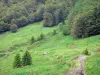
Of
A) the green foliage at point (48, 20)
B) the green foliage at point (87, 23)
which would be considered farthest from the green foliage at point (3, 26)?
the green foliage at point (87, 23)

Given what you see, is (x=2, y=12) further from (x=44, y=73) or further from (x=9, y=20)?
(x=44, y=73)

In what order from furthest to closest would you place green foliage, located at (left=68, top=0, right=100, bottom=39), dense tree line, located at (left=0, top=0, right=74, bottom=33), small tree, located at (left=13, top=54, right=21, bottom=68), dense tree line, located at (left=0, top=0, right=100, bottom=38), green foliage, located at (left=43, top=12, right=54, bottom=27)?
dense tree line, located at (left=0, top=0, right=74, bottom=33) → green foliage, located at (left=43, top=12, right=54, bottom=27) → dense tree line, located at (left=0, top=0, right=100, bottom=38) → green foliage, located at (left=68, top=0, right=100, bottom=39) → small tree, located at (left=13, top=54, right=21, bottom=68)

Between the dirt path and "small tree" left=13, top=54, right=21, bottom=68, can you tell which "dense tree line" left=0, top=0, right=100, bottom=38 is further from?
the dirt path

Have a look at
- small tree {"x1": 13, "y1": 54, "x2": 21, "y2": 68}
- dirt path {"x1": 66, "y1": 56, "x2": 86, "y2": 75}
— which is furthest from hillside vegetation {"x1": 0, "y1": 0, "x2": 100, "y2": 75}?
dirt path {"x1": 66, "y1": 56, "x2": 86, "y2": 75}

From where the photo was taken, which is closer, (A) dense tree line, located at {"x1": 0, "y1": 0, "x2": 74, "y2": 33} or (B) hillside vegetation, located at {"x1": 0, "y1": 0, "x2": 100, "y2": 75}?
(B) hillside vegetation, located at {"x1": 0, "y1": 0, "x2": 100, "y2": 75}

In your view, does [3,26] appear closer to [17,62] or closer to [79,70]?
[17,62]

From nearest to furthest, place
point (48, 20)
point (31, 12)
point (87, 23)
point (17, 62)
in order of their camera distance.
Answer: point (17, 62), point (87, 23), point (48, 20), point (31, 12)

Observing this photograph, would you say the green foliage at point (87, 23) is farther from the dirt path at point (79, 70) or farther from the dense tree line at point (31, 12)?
the dense tree line at point (31, 12)

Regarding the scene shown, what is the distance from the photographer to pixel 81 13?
3292 inches

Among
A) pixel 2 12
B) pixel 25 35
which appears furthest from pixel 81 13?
pixel 2 12

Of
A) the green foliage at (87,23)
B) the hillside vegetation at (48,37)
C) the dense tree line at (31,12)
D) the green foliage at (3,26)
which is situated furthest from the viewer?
the green foliage at (3,26)

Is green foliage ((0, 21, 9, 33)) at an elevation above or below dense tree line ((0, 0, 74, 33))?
below

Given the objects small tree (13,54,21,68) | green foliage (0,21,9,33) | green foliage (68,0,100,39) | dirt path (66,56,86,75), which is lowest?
green foliage (0,21,9,33)

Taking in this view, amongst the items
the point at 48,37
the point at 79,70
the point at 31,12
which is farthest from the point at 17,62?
the point at 31,12
